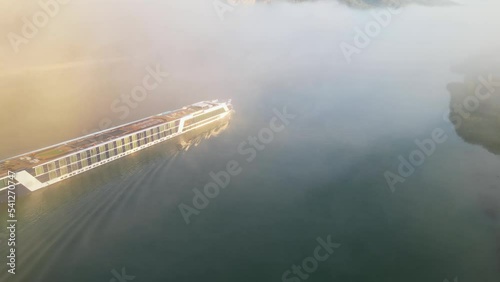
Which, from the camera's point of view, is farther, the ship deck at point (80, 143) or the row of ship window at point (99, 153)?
the row of ship window at point (99, 153)

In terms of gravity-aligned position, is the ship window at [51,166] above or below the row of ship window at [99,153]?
above

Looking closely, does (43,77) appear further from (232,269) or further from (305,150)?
(232,269)

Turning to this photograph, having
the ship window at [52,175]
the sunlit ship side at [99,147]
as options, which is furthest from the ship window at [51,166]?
the ship window at [52,175]

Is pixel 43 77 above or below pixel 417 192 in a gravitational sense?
above

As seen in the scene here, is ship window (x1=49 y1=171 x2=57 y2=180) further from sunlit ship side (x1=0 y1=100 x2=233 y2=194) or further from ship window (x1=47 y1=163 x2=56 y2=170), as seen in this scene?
ship window (x1=47 y1=163 x2=56 y2=170)

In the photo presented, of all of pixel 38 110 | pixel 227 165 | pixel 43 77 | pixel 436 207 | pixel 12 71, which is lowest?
pixel 436 207

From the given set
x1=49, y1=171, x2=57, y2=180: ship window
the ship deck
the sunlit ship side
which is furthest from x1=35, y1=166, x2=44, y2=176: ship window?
x1=49, y1=171, x2=57, y2=180: ship window

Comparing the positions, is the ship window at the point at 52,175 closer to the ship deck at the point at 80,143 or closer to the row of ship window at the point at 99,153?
the row of ship window at the point at 99,153

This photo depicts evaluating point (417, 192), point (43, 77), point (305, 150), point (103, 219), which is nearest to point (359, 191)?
point (417, 192)
